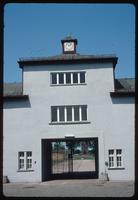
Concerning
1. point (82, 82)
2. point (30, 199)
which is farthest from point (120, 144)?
point (30, 199)

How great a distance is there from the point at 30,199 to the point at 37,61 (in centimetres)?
2414

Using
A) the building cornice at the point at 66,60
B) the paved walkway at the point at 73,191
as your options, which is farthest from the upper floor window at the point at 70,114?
the paved walkway at the point at 73,191

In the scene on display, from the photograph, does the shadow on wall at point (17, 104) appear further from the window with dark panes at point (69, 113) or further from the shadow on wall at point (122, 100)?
the shadow on wall at point (122, 100)

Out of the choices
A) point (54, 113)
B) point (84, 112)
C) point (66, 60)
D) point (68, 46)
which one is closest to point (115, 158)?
point (84, 112)

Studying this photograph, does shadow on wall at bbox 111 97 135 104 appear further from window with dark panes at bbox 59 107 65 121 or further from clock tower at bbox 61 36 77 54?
clock tower at bbox 61 36 77 54

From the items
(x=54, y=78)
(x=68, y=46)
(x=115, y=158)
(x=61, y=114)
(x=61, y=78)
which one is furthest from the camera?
(x=68, y=46)

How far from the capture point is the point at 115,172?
89.8 feet

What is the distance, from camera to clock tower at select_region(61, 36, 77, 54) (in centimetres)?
3141

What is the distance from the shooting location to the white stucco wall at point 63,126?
28.0 m

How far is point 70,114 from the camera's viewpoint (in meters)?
28.1

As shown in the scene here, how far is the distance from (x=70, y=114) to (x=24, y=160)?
463 cm

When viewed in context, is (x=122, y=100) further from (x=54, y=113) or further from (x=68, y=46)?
(x=68, y=46)

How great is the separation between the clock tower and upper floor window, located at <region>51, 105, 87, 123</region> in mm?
5337

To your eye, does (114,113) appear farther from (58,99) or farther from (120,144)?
(58,99)
